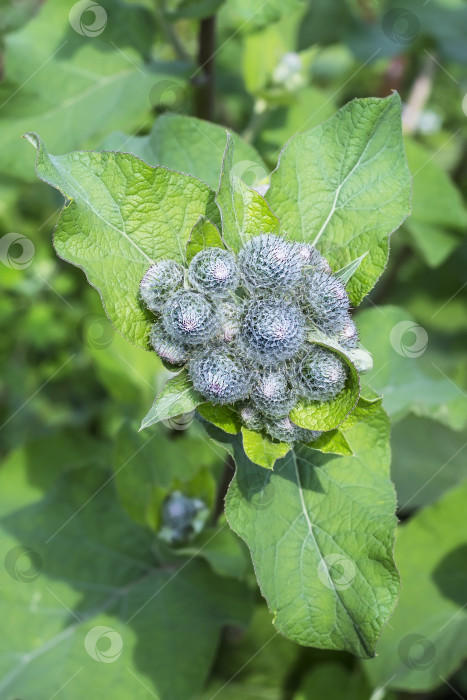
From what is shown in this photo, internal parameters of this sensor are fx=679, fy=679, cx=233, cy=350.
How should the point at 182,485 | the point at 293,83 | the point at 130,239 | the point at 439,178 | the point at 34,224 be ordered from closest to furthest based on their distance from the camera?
the point at 130,239 < the point at 182,485 < the point at 293,83 < the point at 439,178 < the point at 34,224

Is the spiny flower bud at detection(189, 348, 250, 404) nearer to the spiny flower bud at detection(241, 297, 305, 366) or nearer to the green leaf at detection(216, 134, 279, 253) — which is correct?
the spiny flower bud at detection(241, 297, 305, 366)

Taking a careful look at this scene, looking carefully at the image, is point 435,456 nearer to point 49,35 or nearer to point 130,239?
point 130,239

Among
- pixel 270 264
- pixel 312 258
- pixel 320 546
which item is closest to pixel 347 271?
pixel 312 258

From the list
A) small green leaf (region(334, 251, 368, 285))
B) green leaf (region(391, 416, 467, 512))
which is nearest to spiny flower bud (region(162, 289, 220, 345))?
small green leaf (region(334, 251, 368, 285))

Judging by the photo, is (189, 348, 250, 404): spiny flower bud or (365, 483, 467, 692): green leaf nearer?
(189, 348, 250, 404): spiny flower bud

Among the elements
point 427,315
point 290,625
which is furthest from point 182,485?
point 427,315

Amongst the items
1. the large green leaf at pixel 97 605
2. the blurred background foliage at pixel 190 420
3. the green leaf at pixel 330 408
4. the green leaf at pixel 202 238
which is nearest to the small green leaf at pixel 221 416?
the green leaf at pixel 330 408

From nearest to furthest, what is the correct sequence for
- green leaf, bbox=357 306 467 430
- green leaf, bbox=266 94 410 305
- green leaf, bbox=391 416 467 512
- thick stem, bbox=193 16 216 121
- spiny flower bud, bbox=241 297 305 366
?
spiny flower bud, bbox=241 297 305 366 < green leaf, bbox=266 94 410 305 < green leaf, bbox=357 306 467 430 < thick stem, bbox=193 16 216 121 < green leaf, bbox=391 416 467 512
